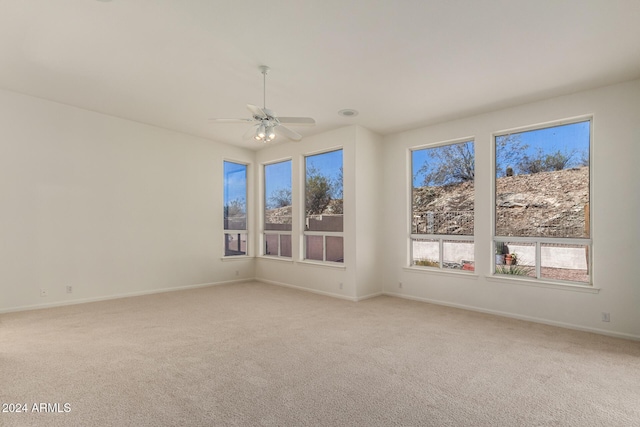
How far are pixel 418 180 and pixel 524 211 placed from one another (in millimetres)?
1684

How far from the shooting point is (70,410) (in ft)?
7.25

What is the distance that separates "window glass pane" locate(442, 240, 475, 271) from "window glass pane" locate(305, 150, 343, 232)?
5.80 ft

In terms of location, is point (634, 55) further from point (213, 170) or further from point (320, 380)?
point (213, 170)

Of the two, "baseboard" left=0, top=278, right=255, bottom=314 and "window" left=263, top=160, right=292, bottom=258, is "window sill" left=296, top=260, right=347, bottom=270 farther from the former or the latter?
"baseboard" left=0, top=278, right=255, bottom=314

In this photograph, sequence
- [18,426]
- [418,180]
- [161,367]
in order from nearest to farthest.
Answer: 1. [18,426]
2. [161,367]
3. [418,180]

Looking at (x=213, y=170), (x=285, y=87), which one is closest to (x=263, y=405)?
(x=285, y=87)

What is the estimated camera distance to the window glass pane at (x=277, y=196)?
6.91 metres

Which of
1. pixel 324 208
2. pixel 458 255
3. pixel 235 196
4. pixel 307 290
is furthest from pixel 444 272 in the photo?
pixel 235 196

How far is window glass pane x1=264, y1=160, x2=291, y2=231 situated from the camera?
6.91 m

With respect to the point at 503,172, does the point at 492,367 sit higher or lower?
lower

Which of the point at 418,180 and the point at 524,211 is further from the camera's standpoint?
the point at 418,180

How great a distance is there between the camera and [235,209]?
728cm

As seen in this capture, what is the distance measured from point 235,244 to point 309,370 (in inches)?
188

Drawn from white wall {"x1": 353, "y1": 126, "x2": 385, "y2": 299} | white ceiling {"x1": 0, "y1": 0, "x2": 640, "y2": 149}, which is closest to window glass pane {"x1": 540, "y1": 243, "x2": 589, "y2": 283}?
white ceiling {"x1": 0, "y1": 0, "x2": 640, "y2": 149}
